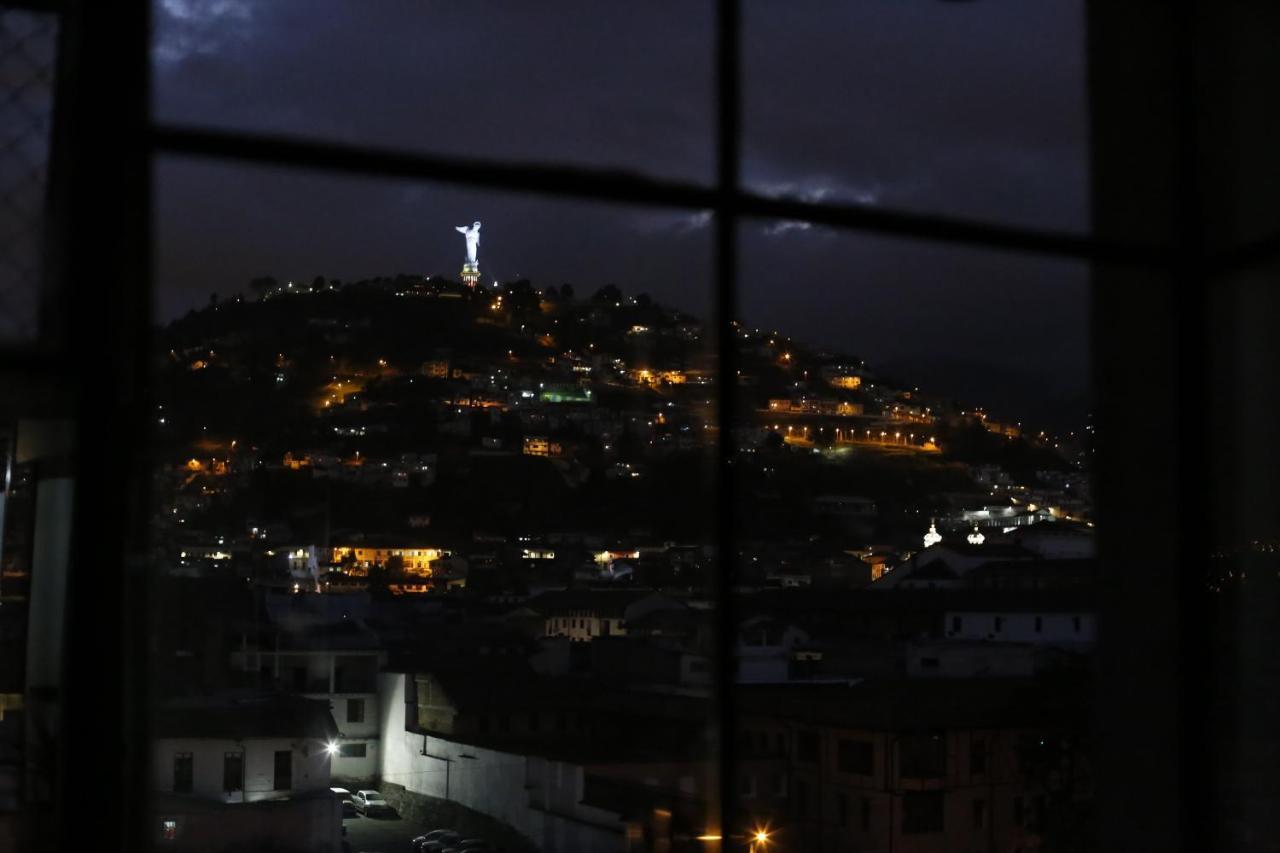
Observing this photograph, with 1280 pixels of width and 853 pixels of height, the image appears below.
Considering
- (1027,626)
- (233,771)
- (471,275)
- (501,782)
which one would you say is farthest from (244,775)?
(1027,626)

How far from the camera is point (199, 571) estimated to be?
155 cm

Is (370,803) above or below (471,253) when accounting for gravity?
below

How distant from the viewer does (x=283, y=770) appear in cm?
159

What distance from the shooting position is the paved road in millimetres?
1637

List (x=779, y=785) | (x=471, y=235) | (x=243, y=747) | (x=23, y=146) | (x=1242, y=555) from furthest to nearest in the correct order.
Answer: (x=1242, y=555) < (x=779, y=785) < (x=471, y=235) < (x=243, y=747) < (x=23, y=146)

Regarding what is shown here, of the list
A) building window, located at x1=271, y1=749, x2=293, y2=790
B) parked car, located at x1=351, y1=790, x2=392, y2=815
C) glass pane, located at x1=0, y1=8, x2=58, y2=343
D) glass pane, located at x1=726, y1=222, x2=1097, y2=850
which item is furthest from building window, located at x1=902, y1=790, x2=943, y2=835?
glass pane, located at x1=0, y1=8, x2=58, y2=343

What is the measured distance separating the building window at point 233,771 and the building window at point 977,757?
44.2 inches

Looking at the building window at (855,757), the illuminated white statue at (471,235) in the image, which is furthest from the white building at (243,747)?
the building window at (855,757)

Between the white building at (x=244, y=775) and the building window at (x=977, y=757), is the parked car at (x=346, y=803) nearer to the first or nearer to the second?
the white building at (x=244, y=775)

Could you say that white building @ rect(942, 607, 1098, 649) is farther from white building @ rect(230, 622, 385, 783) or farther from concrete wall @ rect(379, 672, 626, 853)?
white building @ rect(230, 622, 385, 783)

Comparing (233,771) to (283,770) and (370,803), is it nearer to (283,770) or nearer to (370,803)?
(283,770)

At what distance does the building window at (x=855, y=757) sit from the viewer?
1.97m

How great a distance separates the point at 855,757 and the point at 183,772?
0.96 meters

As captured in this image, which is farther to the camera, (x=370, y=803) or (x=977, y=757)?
(x=977, y=757)
